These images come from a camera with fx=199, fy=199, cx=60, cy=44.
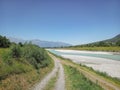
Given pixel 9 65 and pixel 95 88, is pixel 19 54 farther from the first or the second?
pixel 95 88

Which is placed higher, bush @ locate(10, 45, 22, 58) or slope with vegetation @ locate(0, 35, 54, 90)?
bush @ locate(10, 45, 22, 58)

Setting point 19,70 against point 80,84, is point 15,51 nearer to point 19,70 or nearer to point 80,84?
point 19,70

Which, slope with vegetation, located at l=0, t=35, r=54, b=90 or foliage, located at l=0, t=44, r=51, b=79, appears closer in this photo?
slope with vegetation, located at l=0, t=35, r=54, b=90

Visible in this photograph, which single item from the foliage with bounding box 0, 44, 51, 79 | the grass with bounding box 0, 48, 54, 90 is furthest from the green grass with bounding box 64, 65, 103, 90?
the foliage with bounding box 0, 44, 51, 79

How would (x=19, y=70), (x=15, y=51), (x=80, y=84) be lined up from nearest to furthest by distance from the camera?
1. (x=80, y=84)
2. (x=19, y=70)
3. (x=15, y=51)

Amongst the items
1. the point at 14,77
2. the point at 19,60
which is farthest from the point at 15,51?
the point at 14,77

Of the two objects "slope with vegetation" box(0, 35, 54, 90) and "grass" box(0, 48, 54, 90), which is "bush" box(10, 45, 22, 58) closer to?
"slope with vegetation" box(0, 35, 54, 90)

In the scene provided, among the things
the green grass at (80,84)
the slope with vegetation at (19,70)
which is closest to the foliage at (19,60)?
the slope with vegetation at (19,70)

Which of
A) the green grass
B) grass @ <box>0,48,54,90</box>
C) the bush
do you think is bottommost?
the green grass

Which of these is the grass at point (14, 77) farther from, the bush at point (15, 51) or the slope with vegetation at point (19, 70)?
the bush at point (15, 51)

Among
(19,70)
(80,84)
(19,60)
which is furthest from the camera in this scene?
(19,60)

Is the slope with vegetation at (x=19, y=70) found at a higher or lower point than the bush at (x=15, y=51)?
lower

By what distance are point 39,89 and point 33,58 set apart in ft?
71.4

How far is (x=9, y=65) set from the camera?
3042 centimetres
